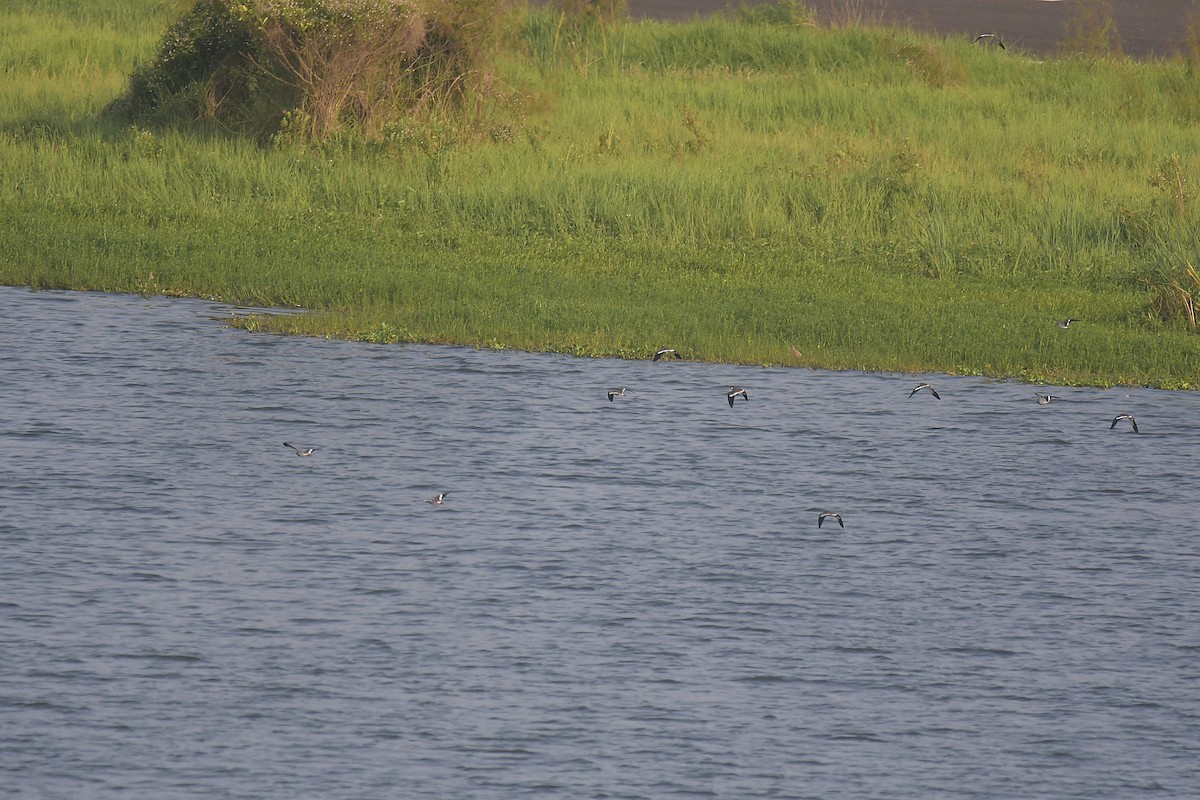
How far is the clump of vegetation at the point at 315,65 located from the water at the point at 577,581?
7.19 m

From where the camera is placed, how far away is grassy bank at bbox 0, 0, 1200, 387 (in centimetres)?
1625

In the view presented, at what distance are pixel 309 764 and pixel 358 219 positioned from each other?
1223 centimetres

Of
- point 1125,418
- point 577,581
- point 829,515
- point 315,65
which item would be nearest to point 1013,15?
point 315,65

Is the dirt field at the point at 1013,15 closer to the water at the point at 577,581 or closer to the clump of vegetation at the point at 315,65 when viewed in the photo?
the clump of vegetation at the point at 315,65

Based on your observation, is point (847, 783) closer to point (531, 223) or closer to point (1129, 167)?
point (531, 223)

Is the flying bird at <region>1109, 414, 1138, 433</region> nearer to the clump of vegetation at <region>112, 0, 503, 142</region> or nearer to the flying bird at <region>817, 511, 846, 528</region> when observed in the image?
the flying bird at <region>817, 511, 846, 528</region>

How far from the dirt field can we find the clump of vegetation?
11.6 m

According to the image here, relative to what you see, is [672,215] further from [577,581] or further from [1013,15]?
[1013,15]

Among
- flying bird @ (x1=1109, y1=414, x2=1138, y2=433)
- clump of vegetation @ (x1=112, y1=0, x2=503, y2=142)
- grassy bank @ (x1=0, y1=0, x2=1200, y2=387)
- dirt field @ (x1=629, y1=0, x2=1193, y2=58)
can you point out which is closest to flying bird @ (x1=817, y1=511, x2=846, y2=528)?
flying bird @ (x1=1109, y1=414, x2=1138, y2=433)

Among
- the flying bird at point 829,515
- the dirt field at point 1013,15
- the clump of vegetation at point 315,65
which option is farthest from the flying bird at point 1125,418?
the dirt field at point 1013,15

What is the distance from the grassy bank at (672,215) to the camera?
53.3ft

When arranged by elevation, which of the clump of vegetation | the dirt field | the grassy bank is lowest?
the grassy bank

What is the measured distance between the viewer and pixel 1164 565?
1086 cm

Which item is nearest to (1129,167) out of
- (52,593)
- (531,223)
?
(531,223)
